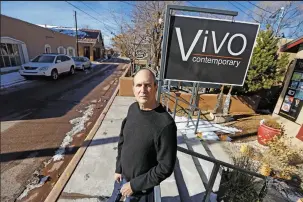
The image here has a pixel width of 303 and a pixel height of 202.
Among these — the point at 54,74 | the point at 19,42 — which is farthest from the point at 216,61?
the point at 19,42

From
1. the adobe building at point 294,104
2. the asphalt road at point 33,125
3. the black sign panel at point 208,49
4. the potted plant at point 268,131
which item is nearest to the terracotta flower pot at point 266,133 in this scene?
the potted plant at point 268,131

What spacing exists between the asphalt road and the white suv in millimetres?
1727

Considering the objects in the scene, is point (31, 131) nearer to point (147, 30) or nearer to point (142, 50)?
point (147, 30)

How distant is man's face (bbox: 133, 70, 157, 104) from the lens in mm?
1362

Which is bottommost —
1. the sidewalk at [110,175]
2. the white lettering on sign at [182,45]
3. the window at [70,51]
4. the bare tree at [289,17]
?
the sidewalk at [110,175]

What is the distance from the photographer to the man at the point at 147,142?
4.36 ft

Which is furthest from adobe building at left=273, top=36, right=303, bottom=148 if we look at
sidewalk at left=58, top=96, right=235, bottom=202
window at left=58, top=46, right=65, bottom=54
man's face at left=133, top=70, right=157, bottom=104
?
window at left=58, top=46, right=65, bottom=54

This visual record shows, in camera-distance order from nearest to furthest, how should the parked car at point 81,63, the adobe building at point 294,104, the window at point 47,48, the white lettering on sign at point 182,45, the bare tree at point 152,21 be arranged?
the white lettering on sign at point 182,45, the adobe building at point 294,104, the bare tree at point 152,21, the parked car at point 81,63, the window at point 47,48

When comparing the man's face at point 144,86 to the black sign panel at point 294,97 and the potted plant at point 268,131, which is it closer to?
the black sign panel at point 294,97

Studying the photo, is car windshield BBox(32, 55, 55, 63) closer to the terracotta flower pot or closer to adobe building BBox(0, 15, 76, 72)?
adobe building BBox(0, 15, 76, 72)

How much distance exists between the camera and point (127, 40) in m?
10.8

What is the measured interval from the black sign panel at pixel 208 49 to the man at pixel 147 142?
132 cm

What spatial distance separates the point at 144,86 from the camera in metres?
1.37

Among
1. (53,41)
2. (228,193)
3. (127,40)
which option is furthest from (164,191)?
(53,41)
